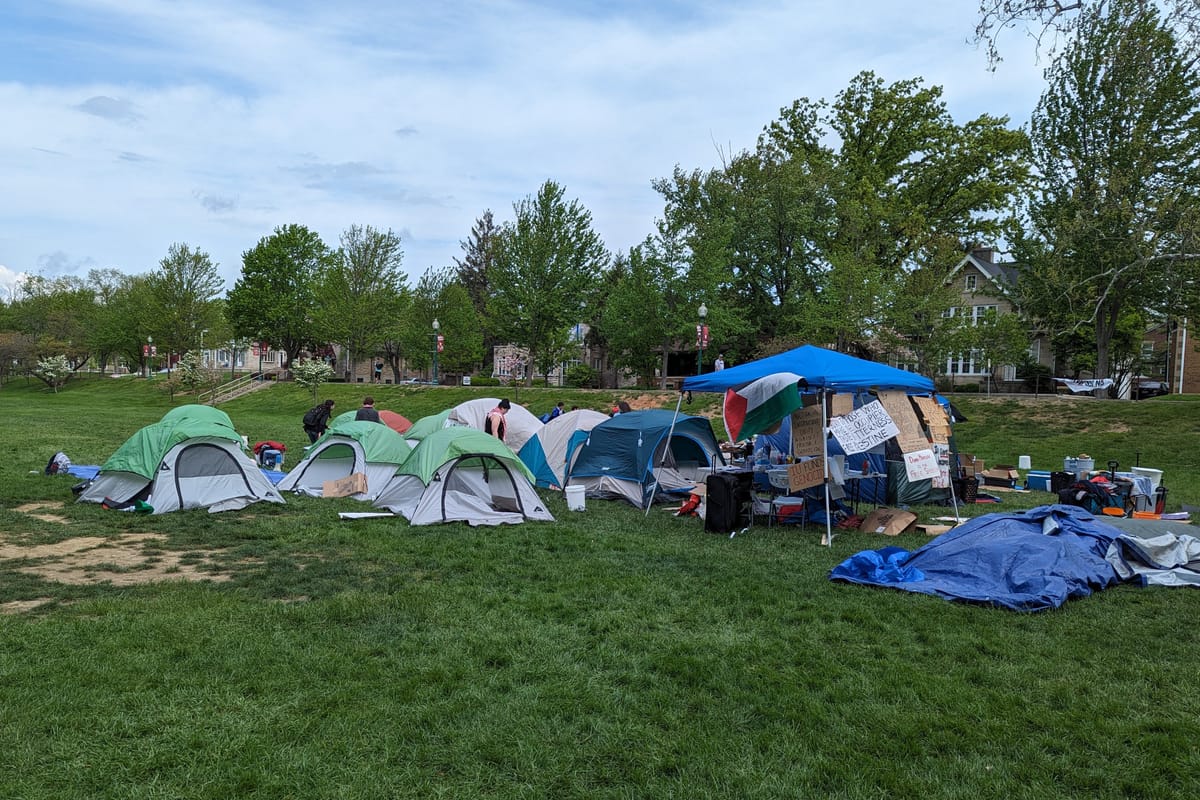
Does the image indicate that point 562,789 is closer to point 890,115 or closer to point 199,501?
point 199,501

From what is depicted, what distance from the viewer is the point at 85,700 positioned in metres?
4.41

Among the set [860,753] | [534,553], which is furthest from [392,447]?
[860,753]

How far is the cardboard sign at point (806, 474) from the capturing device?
9.87 meters

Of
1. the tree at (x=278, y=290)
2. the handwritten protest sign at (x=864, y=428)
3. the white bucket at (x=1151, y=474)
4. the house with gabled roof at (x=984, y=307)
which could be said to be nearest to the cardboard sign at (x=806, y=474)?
the handwritten protest sign at (x=864, y=428)

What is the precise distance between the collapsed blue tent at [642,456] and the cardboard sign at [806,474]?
8.47ft

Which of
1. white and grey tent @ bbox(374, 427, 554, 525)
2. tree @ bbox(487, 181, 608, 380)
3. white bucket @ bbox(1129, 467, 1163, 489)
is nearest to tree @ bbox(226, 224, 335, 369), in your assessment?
tree @ bbox(487, 181, 608, 380)

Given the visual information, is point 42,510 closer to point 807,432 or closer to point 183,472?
point 183,472

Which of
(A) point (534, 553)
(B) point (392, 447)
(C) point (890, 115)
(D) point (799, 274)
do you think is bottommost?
(A) point (534, 553)

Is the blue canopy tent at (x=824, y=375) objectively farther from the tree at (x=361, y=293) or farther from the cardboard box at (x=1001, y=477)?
the tree at (x=361, y=293)

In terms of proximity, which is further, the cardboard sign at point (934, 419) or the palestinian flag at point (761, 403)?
the cardboard sign at point (934, 419)

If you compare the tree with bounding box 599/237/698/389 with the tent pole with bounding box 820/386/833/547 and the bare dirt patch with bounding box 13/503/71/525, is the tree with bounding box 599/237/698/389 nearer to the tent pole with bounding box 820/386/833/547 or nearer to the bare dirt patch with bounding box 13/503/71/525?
the tent pole with bounding box 820/386/833/547

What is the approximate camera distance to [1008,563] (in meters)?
7.09

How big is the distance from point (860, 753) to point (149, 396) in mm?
55114

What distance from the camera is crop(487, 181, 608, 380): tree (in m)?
35.4
